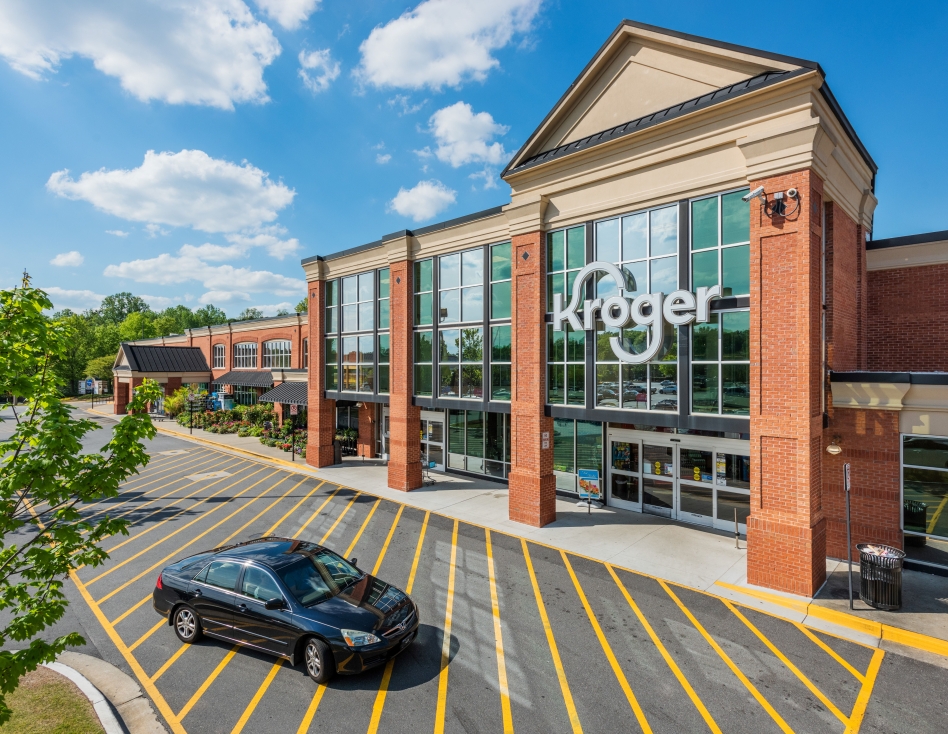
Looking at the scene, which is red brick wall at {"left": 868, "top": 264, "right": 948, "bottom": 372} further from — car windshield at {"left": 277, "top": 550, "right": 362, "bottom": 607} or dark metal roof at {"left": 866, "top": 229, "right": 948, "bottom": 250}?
car windshield at {"left": 277, "top": 550, "right": 362, "bottom": 607}

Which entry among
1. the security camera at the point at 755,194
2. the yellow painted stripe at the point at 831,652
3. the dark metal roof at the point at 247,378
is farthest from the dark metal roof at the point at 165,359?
the yellow painted stripe at the point at 831,652

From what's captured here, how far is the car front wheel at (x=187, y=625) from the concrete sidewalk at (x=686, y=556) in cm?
800

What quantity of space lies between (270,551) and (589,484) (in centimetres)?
1050

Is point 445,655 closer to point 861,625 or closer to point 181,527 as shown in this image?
point 861,625

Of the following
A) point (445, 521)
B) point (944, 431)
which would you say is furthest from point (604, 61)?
point (445, 521)

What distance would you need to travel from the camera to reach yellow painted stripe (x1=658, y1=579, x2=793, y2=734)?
669cm

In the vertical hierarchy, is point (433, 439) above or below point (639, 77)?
below

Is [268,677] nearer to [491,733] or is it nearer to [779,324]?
[491,733]

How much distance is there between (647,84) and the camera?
1316 cm

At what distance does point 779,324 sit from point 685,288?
7.54ft

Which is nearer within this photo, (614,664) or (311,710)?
(311,710)

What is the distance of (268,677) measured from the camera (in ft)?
25.0

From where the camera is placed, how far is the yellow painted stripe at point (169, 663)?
25.2ft

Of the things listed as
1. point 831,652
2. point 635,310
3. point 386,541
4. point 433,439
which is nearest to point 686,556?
point 831,652
